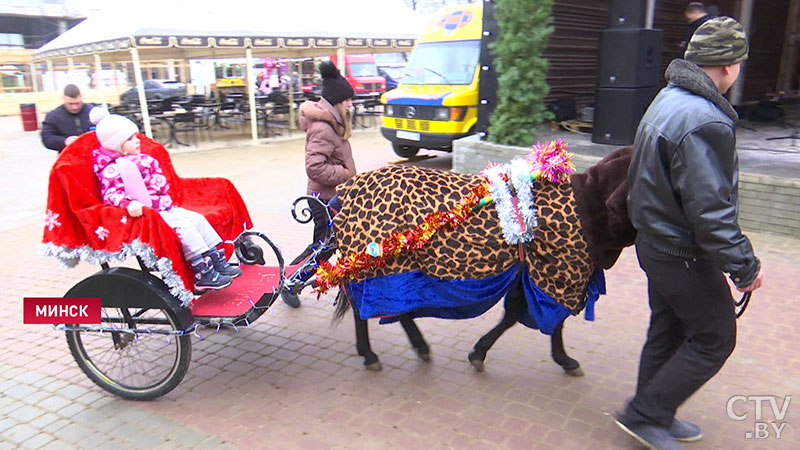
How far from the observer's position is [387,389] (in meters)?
3.46

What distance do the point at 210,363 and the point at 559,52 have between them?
904 cm

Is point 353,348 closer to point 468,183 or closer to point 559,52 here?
point 468,183

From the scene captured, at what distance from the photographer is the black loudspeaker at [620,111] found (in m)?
7.83

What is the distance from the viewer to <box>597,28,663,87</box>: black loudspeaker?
25.2ft

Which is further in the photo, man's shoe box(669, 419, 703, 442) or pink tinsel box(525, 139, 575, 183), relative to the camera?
pink tinsel box(525, 139, 575, 183)

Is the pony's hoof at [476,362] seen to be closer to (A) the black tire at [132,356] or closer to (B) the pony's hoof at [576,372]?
(B) the pony's hoof at [576,372]

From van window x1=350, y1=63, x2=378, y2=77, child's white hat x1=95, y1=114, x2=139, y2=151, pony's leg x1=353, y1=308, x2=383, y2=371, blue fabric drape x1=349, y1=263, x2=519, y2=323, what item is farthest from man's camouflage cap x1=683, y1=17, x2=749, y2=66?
van window x1=350, y1=63, x2=378, y2=77

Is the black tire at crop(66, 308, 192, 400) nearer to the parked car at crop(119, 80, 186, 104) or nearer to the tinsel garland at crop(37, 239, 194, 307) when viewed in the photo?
the tinsel garland at crop(37, 239, 194, 307)

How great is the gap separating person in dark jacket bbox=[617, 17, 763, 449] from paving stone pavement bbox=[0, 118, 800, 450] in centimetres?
58

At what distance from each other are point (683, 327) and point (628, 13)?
6.27 meters

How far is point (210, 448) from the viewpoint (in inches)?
115

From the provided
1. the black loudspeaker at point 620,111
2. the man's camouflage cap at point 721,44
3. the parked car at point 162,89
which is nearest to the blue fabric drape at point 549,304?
the man's camouflage cap at point 721,44

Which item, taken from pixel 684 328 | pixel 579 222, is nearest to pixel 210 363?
pixel 579 222

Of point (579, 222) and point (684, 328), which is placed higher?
point (579, 222)
